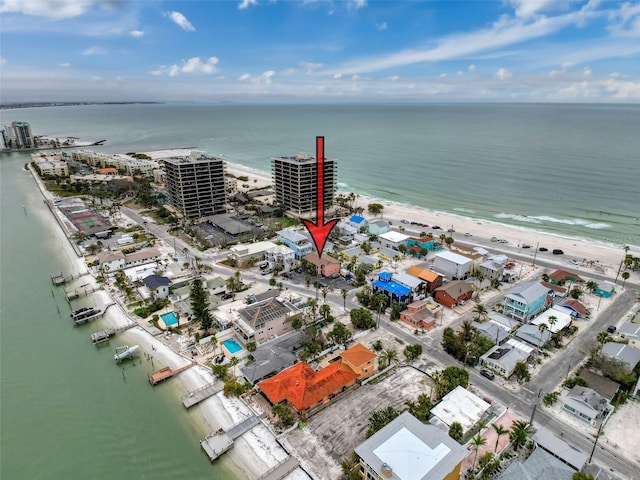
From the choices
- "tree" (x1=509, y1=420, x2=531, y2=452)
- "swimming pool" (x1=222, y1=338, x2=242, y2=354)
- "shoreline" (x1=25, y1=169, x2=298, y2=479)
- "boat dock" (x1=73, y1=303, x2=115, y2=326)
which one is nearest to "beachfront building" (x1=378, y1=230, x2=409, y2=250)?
"swimming pool" (x1=222, y1=338, x2=242, y2=354)

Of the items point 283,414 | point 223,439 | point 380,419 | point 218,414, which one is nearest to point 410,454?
point 380,419

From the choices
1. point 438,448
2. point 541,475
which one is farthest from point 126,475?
point 541,475

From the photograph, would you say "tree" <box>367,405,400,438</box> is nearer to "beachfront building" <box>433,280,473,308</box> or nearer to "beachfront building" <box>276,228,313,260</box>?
"beachfront building" <box>433,280,473,308</box>

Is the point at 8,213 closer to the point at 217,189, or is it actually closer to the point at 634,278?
the point at 217,189

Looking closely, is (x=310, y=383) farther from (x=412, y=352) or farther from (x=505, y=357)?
(x=505, y=357)

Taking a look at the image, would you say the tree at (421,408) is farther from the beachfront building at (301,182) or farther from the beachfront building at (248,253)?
the beachfront building at (301,182)
